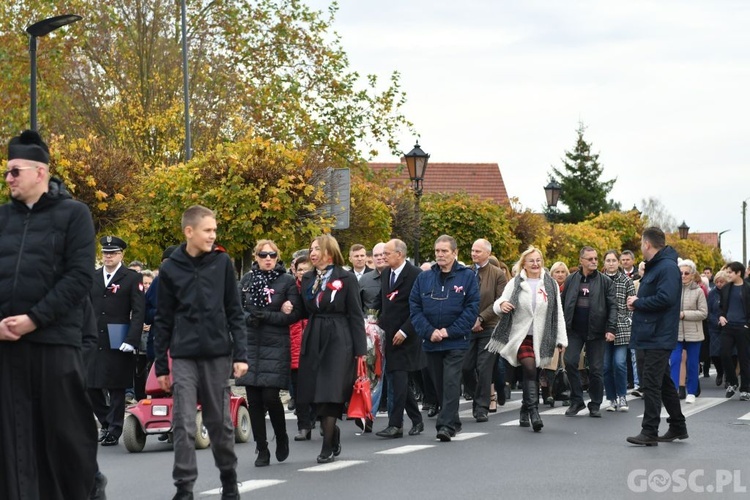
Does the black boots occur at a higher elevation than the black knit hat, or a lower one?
lower

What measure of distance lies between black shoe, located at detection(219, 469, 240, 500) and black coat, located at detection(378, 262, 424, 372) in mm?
4740

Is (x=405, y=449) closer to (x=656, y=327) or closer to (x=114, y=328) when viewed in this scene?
(x=656, y=327)

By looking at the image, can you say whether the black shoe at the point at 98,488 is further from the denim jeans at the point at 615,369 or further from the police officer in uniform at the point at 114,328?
the denim jeans at the point at 615,369

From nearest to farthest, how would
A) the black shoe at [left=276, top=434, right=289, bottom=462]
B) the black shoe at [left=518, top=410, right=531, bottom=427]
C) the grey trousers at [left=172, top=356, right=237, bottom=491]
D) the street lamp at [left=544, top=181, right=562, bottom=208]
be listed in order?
the grey trousers at [left=172, top=356, right=237, bottom=491] → the black shoe at [left=276, top=434, right=289, bottom=462] → the black shoe at [left=518, top=410, right=531, bottom=427] → the street lamp at [left=544, top=181, right=562, bottom=208]

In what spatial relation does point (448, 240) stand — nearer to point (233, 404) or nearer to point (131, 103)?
point (233, 404)

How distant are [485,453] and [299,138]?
24.8m

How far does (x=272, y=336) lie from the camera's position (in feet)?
35.9

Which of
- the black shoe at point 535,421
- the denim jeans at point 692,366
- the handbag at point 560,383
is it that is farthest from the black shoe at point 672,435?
the denim jeans at point 692,366

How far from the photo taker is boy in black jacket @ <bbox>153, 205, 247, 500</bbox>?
856 centimetres

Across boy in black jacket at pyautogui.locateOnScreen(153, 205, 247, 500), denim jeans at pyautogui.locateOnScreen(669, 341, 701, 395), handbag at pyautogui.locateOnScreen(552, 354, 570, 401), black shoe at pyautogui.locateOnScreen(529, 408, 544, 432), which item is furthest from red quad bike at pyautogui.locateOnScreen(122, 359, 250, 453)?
denim jeans at pyautogui.locateOnScreen(669, 341, 701, 395)

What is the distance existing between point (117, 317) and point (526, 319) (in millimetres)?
4202

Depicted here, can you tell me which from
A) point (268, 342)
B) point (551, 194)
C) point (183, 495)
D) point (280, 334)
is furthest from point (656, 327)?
point (551, 194)

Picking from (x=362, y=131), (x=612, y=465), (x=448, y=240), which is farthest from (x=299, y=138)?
(x=612, y=465)

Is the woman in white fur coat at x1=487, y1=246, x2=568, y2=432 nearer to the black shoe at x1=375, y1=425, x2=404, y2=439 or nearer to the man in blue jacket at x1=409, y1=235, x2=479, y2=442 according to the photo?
the man in blue jacket at x1=409, y1=235, x2=479, y2=442
